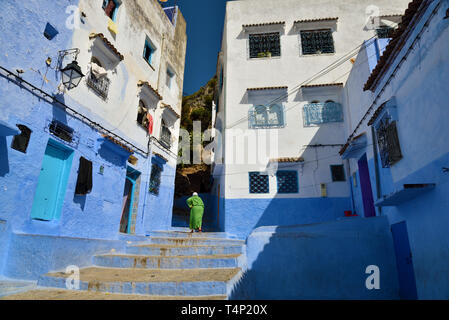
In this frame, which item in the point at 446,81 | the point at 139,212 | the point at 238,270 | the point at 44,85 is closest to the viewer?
the point at 446,81

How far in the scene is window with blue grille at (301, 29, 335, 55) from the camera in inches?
511

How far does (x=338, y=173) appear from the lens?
444 inches

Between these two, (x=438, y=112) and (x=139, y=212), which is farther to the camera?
(x=139, y=212)

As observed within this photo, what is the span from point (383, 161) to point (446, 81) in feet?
9.83

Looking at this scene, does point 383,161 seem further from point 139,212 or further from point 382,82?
point 139,212

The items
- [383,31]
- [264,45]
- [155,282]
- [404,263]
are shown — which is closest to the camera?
[155,282]

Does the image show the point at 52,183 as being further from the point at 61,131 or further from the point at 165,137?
the point at 165,137

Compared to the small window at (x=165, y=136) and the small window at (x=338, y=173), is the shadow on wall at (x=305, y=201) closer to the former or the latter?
the small window at (x=338, y=173)

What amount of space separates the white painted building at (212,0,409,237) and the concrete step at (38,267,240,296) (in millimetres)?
5642

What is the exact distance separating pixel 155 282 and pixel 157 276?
63 centimetres

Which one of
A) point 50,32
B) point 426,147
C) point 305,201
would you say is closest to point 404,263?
point 426,147

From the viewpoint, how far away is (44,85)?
264 inches

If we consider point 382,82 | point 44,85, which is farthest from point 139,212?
point 382,82

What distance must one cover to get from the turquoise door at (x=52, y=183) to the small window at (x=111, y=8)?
214 inches
